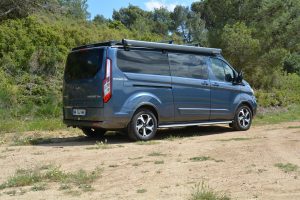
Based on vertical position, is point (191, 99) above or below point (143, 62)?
below

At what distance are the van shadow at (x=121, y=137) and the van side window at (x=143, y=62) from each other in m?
1.56

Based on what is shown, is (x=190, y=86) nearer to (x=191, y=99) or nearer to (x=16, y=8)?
(x=191, y=99)

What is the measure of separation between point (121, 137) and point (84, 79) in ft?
5.96

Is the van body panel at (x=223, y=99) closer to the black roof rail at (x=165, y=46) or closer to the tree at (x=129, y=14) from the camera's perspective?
the black roof rail at (x=165, y=46)

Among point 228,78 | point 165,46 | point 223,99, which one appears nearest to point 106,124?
point 165,46

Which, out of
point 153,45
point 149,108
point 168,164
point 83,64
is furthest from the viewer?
point 153,45

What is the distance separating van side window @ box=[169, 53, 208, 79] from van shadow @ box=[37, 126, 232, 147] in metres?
1.50

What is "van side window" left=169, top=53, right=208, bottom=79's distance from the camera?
36.8 feet

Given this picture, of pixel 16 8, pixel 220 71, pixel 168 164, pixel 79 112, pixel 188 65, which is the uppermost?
pixel 16 8

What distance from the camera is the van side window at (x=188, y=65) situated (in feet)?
36.8

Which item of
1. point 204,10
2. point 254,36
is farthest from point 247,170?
point 204,10

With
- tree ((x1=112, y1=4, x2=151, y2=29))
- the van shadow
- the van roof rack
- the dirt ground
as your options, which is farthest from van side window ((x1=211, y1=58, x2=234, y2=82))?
tree ((x1=112, y1=4, x2=151, y2=29))

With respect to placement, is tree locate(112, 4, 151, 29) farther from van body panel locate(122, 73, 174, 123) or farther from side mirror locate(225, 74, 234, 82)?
van body panel locate(122, 73, 174, 123)

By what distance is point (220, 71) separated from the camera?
12422 mm
